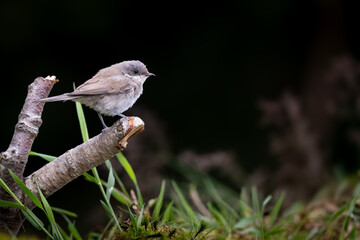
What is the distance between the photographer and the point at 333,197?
3.90 m

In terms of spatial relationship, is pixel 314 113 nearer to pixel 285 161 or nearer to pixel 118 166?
pixel 285 161

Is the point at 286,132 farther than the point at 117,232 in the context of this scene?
Yes

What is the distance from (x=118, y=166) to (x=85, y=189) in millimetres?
1278

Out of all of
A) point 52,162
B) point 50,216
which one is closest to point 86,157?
point 52,162

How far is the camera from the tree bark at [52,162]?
218 cm

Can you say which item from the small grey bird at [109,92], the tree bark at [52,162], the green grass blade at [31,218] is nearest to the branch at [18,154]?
the tree bark at [52,162]

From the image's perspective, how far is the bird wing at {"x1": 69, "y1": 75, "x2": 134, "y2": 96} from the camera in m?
2.51

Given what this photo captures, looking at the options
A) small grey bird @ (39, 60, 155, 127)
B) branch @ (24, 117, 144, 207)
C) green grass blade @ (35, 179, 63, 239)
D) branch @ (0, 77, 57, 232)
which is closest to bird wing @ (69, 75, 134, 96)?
small grey bird @ (39, 60, 155, 127)

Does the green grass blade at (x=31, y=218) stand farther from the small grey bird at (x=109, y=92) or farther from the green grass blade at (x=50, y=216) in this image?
the small grey bird at (x=109, y=92)

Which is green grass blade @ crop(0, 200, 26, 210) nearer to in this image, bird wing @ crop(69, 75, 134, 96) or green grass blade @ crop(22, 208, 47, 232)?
green grass blade @ crop(22, 208, 47, 232)

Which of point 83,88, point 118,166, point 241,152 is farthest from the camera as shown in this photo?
point 241,152

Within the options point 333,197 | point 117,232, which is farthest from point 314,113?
point 117,232

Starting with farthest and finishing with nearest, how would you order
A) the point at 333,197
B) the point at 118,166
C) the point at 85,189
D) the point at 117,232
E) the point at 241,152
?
the point at 241,152, the point at 85,189, the point at 333,197, the point at 118,166, the point at 117,232

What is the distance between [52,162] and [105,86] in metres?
0.58
